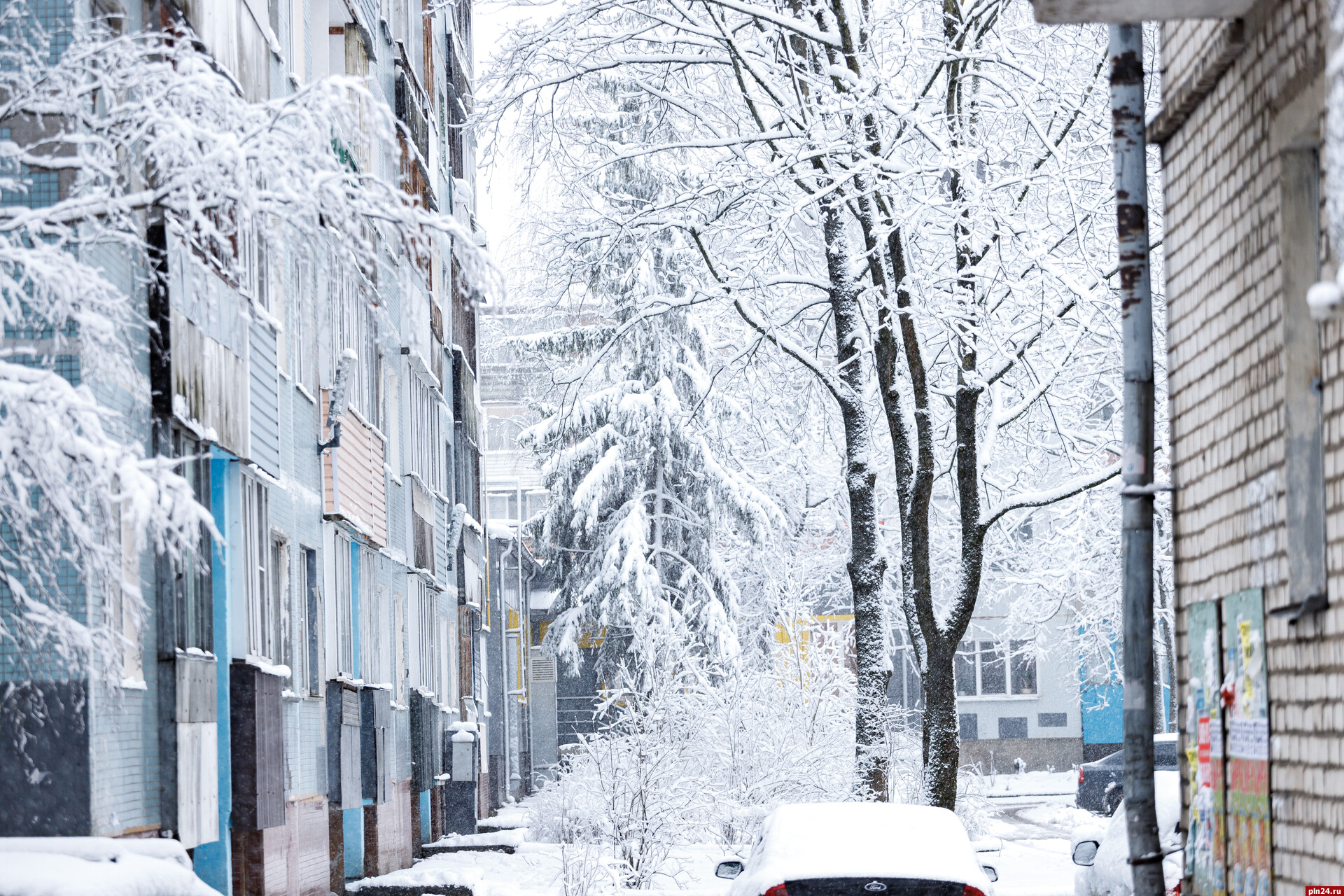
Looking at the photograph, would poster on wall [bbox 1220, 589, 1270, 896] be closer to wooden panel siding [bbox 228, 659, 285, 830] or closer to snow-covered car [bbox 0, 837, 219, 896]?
snow-covered car [bbox 0, 837, 219, 896]

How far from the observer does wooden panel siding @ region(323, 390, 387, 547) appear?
18.8 metres

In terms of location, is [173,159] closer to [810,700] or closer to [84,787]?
[84,787]

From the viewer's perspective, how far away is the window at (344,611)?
19.6m

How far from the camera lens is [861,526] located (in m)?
18.5

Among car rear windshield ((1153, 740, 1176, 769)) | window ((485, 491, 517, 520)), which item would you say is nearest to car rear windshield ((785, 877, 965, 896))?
car rear windshield ((1153, 740, 1176, 769))

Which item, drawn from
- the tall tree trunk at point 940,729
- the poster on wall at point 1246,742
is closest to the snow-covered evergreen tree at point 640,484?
the tall tree trunk at point 940,729

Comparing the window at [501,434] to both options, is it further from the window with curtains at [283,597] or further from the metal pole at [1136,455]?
the metal pole at [1136,455]

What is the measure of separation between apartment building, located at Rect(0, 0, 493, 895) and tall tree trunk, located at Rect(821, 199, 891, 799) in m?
4.44

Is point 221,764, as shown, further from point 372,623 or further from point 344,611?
point 372,623

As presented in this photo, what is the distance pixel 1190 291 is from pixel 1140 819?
2.49m

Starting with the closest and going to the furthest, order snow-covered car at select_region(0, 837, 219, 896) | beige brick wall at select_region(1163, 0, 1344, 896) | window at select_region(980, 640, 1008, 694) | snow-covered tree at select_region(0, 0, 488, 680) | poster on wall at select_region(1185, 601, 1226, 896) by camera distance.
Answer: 1. snow-covered car at select_region(0, 837, 219, 896)
2. snow-covered tree at select_region(0, 0, 488, 680)
3. beige brick wall at select_region(1163, 0, 1344, 896)
4. poster on wall at select_region(1185, 601, 1226, 896)
5. window at select_region(980, 640, 1008, 694)

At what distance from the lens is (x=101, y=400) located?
11.3 meters

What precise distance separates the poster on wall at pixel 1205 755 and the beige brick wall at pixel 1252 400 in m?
0.15

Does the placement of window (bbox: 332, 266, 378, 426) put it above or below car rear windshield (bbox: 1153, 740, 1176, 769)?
above
